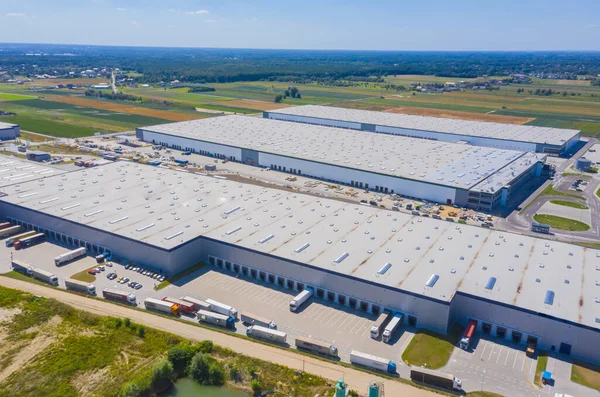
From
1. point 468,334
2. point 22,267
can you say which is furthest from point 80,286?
point 468,334

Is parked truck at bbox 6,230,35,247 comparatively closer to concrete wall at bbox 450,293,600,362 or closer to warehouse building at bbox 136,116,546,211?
warehouse building at bbox 136,116,546,211

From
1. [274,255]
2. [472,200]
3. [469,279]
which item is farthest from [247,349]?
[472,200]

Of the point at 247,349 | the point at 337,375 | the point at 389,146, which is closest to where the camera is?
the point at 337,375

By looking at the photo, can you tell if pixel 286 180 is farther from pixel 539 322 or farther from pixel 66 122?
pixel 66 122

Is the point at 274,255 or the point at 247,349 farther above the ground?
the point at 274,255

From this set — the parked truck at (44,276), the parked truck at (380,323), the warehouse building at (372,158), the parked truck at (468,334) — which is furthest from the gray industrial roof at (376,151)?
the parked truck at (44,276)

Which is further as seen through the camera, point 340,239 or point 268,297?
point 340,239

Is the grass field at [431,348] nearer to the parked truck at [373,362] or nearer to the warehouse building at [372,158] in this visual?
the parked truck at [373,362]
